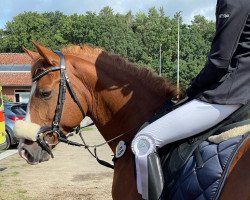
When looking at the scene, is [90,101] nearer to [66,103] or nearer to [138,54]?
[66,103]

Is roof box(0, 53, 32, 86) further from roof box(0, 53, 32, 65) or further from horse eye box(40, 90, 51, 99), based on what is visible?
horse eye box(40, 90, 51, 99)

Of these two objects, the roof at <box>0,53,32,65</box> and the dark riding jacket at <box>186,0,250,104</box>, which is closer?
the dark riding jacket at <box>186,0,250,104</box>

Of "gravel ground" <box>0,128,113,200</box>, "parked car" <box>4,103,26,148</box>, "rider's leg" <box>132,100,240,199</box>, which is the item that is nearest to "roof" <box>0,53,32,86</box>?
"parked car" <box>4,103,26,148</box>

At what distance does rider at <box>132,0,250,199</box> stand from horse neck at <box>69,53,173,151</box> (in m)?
0.65

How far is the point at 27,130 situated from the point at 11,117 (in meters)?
13.7

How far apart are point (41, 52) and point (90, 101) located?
0.65 meters

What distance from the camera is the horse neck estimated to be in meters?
3.86

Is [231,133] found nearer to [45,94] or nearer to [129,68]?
[129,68]

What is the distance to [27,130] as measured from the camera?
3770 mm

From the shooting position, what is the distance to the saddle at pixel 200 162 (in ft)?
9.01

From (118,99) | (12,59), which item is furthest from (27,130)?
(12,59)

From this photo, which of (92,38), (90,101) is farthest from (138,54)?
(90,101)

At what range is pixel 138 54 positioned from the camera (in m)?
55.9

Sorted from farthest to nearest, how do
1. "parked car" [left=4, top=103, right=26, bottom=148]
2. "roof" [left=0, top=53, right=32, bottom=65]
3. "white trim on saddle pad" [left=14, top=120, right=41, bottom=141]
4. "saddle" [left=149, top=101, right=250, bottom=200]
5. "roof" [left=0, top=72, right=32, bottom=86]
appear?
"roof" [left=0, top=53, right=32, bottom=65] < "roof" [left=0, top=72, right=32, bottom=86] < "parked car" [left=4, top=103, right=26, bottom=148] < "white trim on saddle pad" [left=14, top=120, right=41, bottom=141] < "saddle" [left=149, top=101, right=250, bottom=200]
